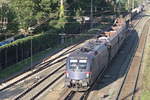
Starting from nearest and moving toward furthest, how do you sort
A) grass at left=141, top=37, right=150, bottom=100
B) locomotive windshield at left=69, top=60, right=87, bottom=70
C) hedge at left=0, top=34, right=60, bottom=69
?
grass at left=141, top=37, right=150, bottom=100, locomotive windshield at left=69, top=60, right=87, bottom=70, hedge at left=0, top=34, right=60, bottom=69

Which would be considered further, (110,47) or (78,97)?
(110,47)

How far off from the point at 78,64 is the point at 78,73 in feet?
2.66

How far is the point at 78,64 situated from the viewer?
29.0 m

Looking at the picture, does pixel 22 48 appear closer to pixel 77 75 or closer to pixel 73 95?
pixel 77 75

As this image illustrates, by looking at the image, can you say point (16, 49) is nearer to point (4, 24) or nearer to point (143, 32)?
point (4, 24)

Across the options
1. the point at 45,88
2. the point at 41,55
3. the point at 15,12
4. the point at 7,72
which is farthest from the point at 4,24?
the point at 45,88

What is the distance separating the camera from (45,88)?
3100cm

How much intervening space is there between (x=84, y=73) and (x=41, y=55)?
68.9 ft

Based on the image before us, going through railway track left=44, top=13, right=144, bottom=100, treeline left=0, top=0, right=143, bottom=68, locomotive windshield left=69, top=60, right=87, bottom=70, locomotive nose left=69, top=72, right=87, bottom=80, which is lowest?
railway track left=44, top=13, right=144, bottom=100

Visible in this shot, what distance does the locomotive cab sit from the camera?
93.6 feet

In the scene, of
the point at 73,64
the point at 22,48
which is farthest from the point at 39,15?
the point at 73,64

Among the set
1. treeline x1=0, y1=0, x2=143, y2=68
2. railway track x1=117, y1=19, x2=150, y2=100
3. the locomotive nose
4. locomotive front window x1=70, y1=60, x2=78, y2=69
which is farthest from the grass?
treeline x1=0, y1=0, x2=143, y2=68

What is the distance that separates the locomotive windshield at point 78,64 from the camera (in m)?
28.9

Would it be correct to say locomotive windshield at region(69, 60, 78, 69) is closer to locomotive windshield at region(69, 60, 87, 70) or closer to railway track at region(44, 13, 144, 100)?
locomotive windshield at region(69, 60, 87, 70)
